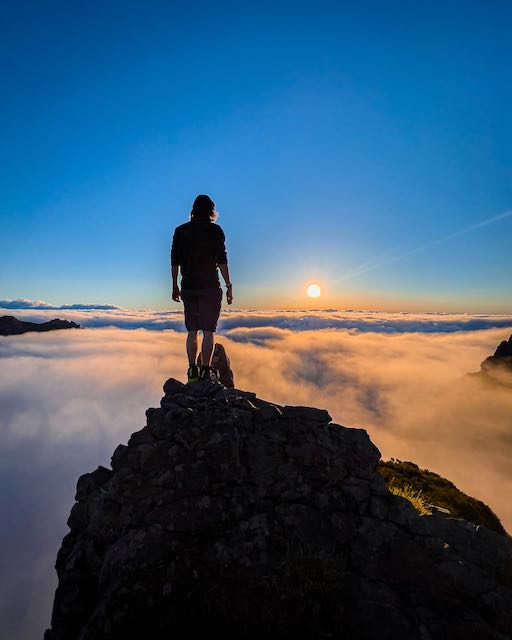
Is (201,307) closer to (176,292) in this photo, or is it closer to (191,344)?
(176,292)

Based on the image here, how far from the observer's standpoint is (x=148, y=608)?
428cm

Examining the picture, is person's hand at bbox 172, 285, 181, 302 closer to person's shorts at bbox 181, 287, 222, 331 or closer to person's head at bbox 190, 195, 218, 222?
person's shorts at bbox 181, 287, 222, 331

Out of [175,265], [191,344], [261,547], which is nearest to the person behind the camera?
[261,547]

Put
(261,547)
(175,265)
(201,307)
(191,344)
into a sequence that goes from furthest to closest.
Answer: (191,344), (175,265), (201,307), (261,547)

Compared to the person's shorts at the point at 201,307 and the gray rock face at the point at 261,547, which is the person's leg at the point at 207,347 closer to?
the person's shorts at the point at 201,307

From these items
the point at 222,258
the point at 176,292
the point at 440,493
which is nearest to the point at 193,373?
the point at 176,292

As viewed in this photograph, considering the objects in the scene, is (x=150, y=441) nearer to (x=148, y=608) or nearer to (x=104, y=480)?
(x=104, y=480)

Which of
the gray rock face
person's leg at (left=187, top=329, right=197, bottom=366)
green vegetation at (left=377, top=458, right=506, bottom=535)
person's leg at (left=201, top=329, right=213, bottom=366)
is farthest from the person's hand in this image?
green vegetation at (left=377, top=458, right=506, bottom=535)

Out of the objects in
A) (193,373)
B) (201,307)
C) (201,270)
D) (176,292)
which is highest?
(201,270)

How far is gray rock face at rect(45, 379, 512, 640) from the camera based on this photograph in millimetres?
4285

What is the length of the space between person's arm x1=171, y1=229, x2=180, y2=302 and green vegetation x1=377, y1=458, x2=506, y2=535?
11.0 meters

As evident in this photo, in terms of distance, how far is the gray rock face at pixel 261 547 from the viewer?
4285mm

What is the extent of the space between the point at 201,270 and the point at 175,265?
2.78 ft

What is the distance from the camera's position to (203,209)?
904 cm
